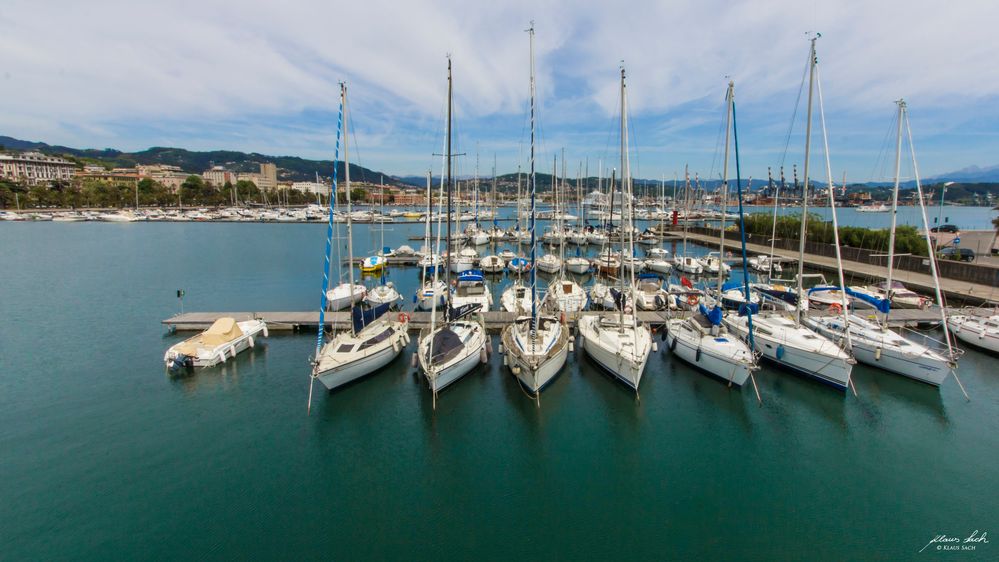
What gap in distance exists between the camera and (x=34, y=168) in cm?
17212

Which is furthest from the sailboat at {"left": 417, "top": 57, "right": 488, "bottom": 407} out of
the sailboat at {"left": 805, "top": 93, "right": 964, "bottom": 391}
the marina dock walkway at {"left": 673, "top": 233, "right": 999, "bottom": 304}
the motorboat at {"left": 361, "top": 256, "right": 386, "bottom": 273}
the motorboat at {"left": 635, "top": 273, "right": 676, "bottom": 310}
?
the marina dock walkway at {"left": 673, "top": 233, "right": 999, "bottom": 304}

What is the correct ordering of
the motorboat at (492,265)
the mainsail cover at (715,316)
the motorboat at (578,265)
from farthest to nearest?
the motorboat at (492,265) < the motorboat at (578,265) < the mainsail cover at (715,316)

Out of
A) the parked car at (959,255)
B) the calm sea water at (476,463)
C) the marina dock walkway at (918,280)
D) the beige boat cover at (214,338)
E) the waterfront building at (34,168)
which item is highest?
the waterfront building at (34,168)

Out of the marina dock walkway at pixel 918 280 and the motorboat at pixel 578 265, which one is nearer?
the marina dock walkway at pixel 918 280

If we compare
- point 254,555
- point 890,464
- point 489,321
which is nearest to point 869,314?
point 890,464

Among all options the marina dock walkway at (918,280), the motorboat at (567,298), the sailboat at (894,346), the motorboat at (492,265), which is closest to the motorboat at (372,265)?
the motorboat at (492,265)

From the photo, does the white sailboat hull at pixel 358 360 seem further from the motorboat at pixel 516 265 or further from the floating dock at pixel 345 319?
the motorboat at pixel 516 265

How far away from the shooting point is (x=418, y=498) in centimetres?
1348

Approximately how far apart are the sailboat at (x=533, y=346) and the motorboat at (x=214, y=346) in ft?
46.7

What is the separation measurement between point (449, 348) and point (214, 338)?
504 inches

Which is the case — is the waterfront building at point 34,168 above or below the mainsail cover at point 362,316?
above

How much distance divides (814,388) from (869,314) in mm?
10549

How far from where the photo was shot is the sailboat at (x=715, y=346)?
64.5 feet

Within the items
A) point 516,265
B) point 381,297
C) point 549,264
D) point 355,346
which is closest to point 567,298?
point 381,297
